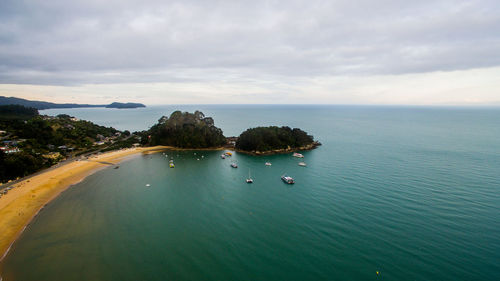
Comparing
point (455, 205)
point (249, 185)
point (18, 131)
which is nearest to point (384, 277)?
point (455, 205)

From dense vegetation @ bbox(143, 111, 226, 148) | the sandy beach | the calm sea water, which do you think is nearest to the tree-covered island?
dense vegetation @ bbox(143, 111, 226, 148)

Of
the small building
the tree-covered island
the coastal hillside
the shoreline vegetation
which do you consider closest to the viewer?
the small building

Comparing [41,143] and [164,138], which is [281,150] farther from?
[41,143]

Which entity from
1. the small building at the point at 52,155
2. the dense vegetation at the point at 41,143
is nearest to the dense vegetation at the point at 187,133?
the dense vegetation at the point at 41,143

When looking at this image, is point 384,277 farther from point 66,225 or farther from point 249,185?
point 66,225

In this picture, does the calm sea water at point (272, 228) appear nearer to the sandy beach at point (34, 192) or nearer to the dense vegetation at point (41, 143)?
the sandy beach at point (34, 192)

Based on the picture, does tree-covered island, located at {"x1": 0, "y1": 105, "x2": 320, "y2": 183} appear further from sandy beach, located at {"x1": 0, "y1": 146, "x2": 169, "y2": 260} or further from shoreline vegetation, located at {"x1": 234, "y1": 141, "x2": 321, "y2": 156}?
sandy beach, located at {"x1": 0, "y1": 146, "x2": 169, "y2": 260}
